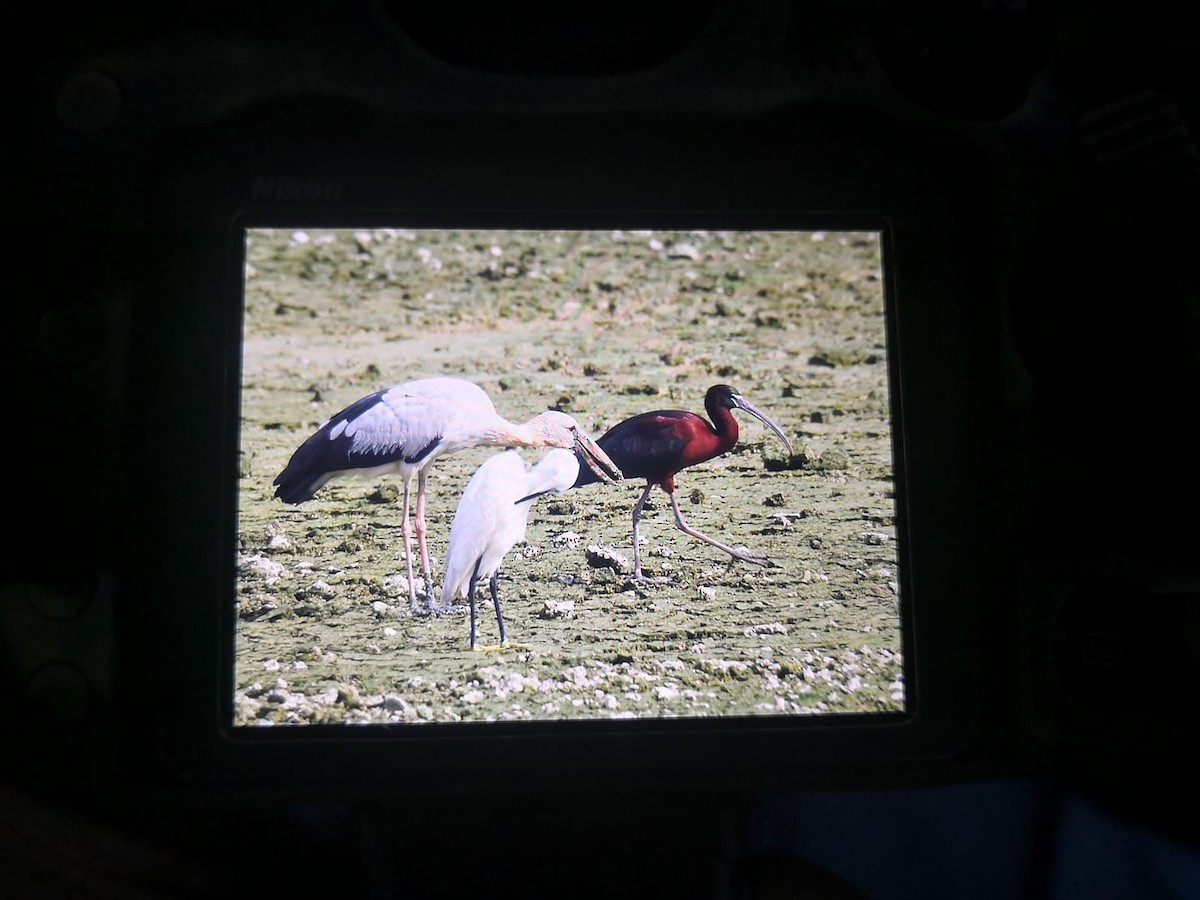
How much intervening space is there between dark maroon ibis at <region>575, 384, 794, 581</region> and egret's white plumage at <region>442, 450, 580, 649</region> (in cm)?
2

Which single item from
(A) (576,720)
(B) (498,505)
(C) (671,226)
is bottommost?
(A) (576,720)

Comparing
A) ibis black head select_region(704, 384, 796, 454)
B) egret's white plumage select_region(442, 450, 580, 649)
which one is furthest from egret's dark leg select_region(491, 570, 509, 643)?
ibis black head select_region(704, 384, 796, 454)

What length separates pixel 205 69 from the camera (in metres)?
0.47

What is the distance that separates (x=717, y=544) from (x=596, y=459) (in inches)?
3.0

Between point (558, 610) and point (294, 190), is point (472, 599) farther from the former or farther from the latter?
point (294, 190)

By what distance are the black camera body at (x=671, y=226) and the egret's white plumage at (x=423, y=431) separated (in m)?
0.06

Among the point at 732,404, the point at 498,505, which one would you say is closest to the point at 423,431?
the point at 498,505

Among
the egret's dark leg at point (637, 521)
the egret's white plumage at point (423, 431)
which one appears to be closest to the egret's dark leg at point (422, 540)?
the egret's white plumage at point (423, 431)

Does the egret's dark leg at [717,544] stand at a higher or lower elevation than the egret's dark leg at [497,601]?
higher

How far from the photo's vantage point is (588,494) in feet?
1.59

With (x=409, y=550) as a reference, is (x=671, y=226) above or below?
above

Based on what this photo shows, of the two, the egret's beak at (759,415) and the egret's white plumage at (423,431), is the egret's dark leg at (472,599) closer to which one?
the egret's white plumage at (423,431)

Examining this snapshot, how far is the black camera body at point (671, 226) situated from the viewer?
1.50 feet

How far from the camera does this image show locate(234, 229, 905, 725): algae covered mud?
46cm
